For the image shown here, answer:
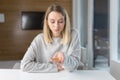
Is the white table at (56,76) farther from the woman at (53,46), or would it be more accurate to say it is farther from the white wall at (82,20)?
the white wall at (82,20)

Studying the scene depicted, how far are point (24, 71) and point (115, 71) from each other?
0.81 meters

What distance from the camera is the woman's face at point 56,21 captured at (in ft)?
5.33

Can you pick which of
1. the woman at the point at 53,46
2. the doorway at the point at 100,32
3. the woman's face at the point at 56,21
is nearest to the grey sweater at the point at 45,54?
the woman at the point at 53,46

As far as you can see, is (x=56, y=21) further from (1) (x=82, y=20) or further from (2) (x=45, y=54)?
(1) (x=82, y=20)

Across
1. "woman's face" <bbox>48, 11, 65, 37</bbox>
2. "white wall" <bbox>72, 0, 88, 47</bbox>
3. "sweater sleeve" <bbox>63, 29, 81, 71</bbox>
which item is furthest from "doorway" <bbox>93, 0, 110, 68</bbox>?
"woman's face" <bbox>48, 11, 65, 37</bbox>

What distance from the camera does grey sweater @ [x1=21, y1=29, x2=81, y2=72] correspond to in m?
1.60

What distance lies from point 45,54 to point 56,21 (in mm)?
275

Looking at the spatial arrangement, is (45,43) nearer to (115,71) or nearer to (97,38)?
(115,71)

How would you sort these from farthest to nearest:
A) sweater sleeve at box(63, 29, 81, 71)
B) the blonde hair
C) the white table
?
1. the blonde hair
2. sweater sleeve at box(63, 29, 81, 71)
3. the white table

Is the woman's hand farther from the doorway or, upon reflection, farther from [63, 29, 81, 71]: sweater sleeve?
the doorway

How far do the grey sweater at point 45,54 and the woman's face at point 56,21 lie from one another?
0.33ft

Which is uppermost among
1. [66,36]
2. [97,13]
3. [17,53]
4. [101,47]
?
[97,13]

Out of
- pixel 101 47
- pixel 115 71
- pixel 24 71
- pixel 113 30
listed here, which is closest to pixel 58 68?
pixel 24 71

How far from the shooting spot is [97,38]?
11.2ft
